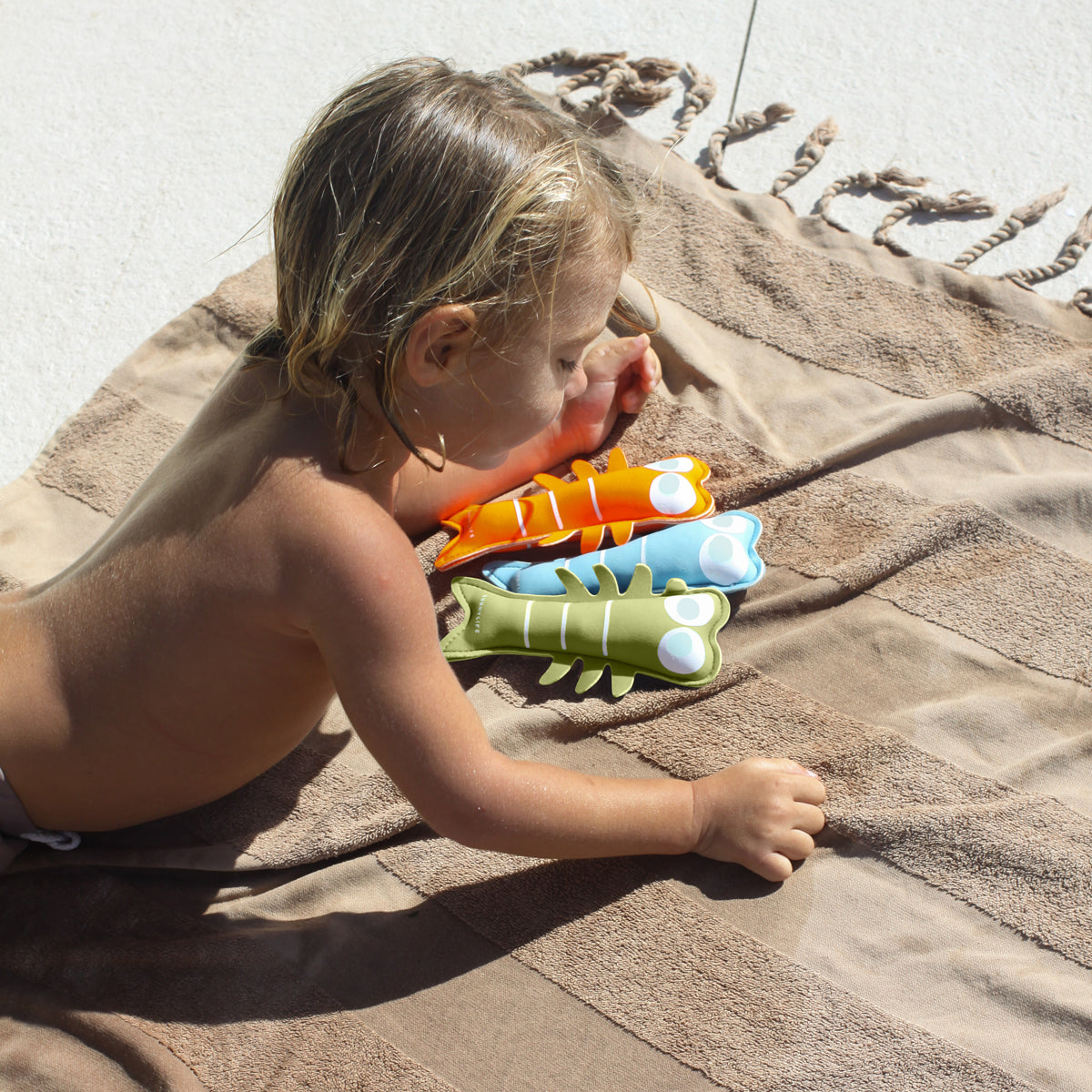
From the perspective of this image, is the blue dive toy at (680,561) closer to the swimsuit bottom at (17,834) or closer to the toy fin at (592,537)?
the toy fin at (592,537)

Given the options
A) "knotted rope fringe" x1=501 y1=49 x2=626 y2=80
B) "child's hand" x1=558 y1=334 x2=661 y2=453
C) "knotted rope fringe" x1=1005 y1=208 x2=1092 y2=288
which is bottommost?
"child's hand" x1=558 y1=334 x2=661 y2=453

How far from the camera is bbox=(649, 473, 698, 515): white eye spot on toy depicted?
1372mm

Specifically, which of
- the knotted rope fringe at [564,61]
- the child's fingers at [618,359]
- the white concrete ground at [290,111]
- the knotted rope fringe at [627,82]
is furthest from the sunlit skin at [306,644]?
the knotted rope fringe at [564,61]

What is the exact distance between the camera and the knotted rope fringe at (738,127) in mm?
1827

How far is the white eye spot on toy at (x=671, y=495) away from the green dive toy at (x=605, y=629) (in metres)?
0.11

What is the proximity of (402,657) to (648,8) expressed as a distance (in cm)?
178

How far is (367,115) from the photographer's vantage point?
901 millimetres

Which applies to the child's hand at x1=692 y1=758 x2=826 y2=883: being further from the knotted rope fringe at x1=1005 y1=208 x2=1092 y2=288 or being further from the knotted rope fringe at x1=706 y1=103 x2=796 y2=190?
the knotted rope fringe at x1=706 y1=103 x2=796 y2=190

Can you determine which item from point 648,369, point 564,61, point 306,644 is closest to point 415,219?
point 306,644

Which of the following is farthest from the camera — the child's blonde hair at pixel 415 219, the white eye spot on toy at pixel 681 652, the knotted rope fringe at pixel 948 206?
the knotted rope fringe at pixel 948 206

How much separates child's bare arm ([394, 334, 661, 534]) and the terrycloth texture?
5 centimetres

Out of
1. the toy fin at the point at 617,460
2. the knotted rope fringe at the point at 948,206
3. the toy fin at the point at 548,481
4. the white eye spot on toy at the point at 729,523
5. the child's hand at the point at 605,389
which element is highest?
the knotted rope fringe at the point at 948,206

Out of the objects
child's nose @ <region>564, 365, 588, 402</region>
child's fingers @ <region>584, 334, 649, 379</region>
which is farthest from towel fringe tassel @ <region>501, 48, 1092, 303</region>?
child's nose @ <region>564, 365, 588, 402</region>

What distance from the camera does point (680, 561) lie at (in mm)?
1322
